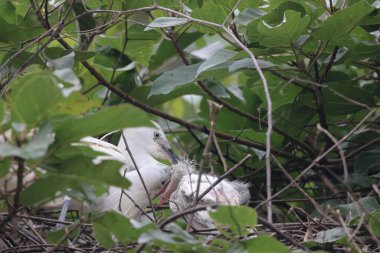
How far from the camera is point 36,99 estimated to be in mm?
1827

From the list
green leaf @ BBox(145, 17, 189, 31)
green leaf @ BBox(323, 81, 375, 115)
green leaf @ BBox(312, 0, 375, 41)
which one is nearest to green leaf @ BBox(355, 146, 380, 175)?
green leaf @ BBox(323, 81, 375, 115)

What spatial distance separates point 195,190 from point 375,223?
2.15ft

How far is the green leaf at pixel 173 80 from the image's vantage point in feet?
10.5

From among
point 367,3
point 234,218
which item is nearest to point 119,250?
point 234,218

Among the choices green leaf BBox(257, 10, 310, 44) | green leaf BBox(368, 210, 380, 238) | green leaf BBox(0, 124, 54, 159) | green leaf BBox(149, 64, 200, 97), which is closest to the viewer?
green leaf BBox(0, 124, 54, 159)

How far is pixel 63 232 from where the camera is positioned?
2490 millimetres

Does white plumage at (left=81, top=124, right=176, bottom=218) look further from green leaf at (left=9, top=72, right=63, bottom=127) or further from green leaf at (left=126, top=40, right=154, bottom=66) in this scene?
green leaf at (left=9, top=72, right=63, bottom=127)

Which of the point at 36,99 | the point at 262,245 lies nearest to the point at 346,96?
the point at 262,245

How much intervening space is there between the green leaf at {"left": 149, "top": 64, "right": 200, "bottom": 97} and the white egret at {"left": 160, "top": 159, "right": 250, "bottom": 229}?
0.35 meters

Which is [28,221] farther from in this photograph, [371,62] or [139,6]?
[371,62]

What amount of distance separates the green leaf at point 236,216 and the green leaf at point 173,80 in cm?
122

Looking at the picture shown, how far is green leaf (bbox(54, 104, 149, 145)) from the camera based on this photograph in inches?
73.6

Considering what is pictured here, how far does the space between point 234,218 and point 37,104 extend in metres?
0.55

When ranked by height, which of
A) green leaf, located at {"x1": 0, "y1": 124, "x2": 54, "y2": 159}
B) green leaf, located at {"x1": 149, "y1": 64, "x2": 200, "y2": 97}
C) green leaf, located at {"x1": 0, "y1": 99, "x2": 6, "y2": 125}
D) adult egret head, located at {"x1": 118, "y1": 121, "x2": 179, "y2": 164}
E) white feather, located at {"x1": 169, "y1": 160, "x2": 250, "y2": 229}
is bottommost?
adult egret head, located at {"x1": 118, "y1": 121, "x2": 179, "y2": 164}
